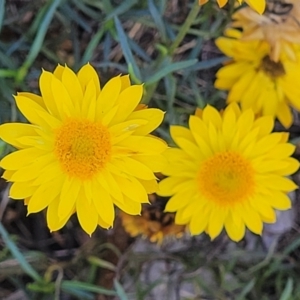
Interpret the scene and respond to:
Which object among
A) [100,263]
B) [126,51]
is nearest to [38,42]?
[126,51]

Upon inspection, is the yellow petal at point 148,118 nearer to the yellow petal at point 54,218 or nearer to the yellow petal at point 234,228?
the yellow petal at point 54,218

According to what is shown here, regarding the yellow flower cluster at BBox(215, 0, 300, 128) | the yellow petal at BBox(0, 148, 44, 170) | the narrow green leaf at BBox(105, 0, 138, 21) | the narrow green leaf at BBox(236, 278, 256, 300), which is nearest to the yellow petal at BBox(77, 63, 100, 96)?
the yellow petal at BBox(0, 148, 44, 170)

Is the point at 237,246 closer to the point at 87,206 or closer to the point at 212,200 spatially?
the point at 212,200

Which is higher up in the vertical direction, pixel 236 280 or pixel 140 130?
pixel 140 130

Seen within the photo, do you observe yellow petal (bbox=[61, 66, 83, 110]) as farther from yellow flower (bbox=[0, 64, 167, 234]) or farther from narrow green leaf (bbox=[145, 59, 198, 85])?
narrow green leaf (bbox=[145, 59, 198, 85])

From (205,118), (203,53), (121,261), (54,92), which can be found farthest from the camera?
(203,53)

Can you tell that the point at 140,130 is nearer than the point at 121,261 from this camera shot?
Yes

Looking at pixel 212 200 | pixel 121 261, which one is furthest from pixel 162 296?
pixel 212 200
